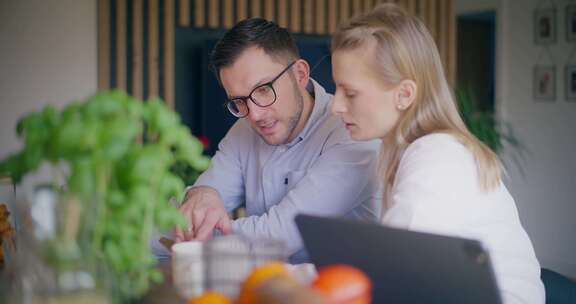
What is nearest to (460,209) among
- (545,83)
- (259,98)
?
(259,98)

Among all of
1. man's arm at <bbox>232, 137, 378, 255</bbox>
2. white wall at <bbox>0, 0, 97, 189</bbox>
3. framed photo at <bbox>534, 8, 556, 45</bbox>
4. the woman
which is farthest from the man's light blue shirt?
framed photo at <bbox>534, 8, 556, 45</bbox>

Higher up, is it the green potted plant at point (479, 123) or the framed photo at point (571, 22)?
the framed photo at point (571, 22)

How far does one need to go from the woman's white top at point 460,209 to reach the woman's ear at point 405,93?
15 cm

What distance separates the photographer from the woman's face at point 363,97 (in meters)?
1.50

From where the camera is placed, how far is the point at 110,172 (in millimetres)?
726

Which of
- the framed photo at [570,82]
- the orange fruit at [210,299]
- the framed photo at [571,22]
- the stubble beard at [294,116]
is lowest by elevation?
the orange fruit at [210,299]

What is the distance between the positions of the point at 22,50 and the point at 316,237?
3.40 metres

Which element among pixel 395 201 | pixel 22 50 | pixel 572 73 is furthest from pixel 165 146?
pixel 572 73

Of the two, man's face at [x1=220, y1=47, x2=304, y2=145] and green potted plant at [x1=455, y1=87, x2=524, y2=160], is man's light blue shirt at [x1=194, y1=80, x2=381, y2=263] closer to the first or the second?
man's face at [x1=220, y1=47, x2=304, y2=145]

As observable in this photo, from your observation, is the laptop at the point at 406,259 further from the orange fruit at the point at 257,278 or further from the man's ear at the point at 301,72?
the man's ear at the point at 301,72

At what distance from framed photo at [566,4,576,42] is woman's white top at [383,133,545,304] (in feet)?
14.0

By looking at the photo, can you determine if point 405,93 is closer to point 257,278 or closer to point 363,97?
point 363,97

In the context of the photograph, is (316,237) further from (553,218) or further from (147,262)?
(553,218)

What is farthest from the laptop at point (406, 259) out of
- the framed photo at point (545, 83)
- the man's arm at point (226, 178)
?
the framed photo at point (545, 83)
